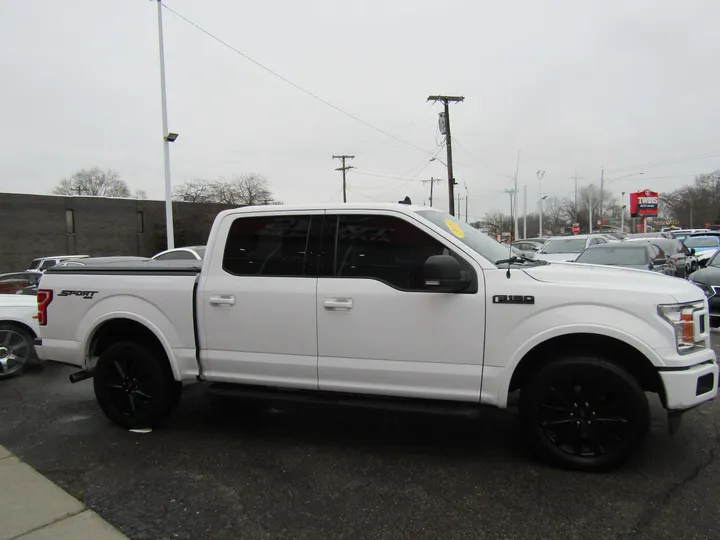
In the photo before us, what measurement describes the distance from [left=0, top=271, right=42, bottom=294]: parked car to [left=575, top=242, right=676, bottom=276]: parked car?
38.1 ft

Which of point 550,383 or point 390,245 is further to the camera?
point 390,245

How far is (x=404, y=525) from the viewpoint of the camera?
288 cm

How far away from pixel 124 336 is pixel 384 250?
2.72m

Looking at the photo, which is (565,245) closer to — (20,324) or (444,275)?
(444,275)

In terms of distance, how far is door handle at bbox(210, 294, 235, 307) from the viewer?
408 centimetres

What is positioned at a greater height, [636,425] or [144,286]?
[144,286]

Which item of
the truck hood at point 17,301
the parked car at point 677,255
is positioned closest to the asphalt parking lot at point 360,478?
the truck hood at point 17,301

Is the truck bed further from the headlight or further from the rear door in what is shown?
the headlight

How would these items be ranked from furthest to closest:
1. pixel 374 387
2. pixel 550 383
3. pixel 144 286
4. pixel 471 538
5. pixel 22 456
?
pixel 144 286, pixel 22 456, pixel 374 387, pixel 550 383, pixel 471 538

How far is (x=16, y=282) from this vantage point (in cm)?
923

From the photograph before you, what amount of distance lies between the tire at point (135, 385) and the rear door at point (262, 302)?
0.53 m

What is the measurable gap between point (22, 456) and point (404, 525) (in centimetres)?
323

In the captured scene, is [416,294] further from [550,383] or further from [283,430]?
[283,430]

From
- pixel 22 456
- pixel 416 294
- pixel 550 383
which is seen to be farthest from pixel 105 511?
pixel 550 383
